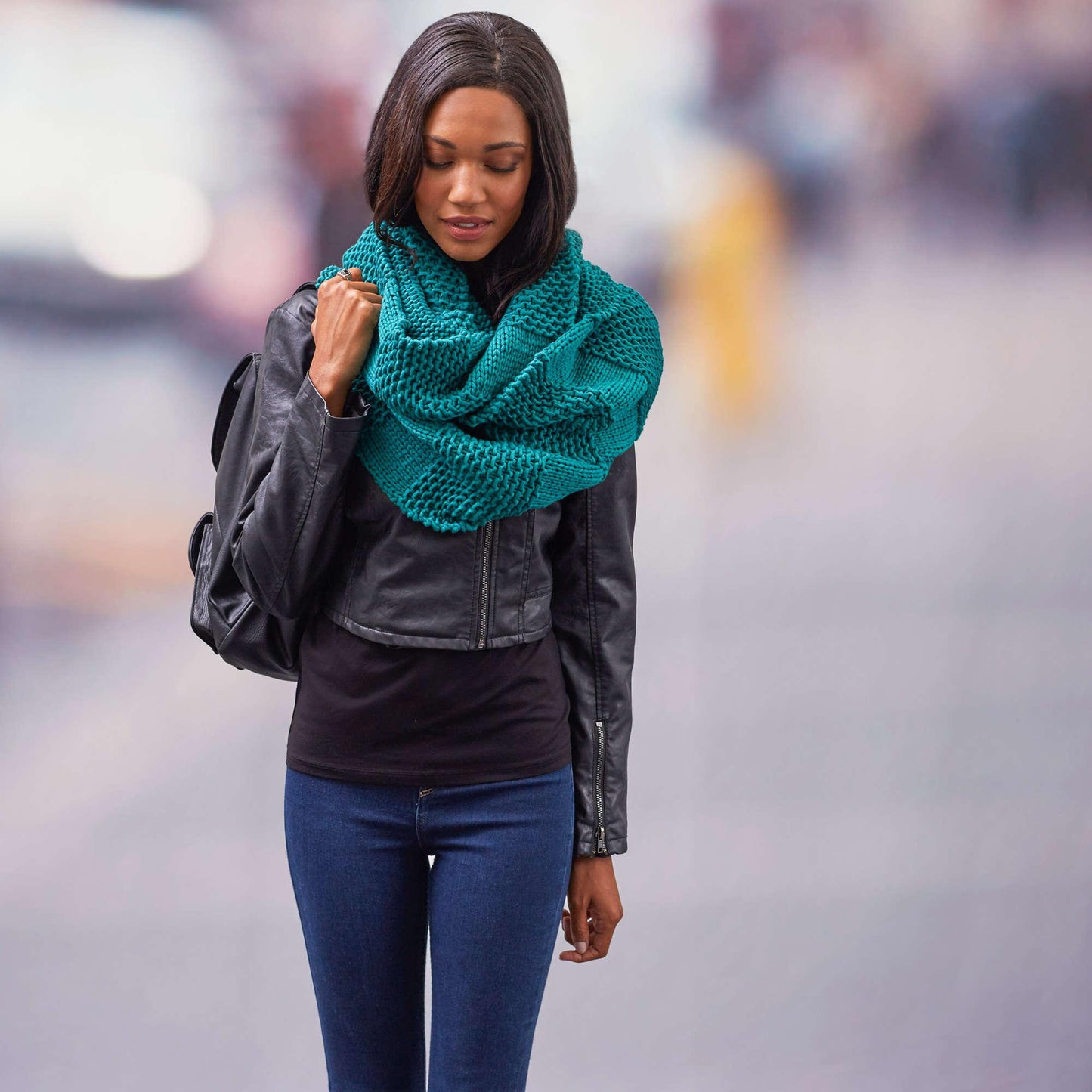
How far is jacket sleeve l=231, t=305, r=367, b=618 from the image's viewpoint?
119 cm

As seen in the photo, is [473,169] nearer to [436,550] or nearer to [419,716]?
[436,550]

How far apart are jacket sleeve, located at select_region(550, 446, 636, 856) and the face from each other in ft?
0.93

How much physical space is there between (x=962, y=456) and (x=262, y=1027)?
→ 1.57 meters

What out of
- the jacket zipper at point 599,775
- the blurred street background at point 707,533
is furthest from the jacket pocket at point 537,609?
the blurred street background at point 707,533

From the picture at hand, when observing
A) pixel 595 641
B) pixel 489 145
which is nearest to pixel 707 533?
pixel 595 641

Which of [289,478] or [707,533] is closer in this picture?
[289,478]

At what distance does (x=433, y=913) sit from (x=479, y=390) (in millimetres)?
516

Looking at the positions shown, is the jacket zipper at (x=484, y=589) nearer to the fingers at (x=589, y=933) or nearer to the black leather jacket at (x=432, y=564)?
the black leather jacket at (x=432, y=564)

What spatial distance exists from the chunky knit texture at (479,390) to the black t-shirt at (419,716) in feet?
0.46

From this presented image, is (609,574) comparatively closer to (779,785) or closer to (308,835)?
(308,835)

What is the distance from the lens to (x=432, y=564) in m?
1.25

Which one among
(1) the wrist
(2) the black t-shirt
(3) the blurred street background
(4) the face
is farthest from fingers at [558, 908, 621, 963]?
(3) the blurred street background

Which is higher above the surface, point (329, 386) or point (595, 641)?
point (329, 386)

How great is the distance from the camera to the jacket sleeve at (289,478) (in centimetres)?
119
